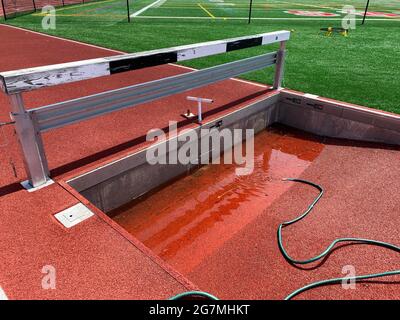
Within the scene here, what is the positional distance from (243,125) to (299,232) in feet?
8.80

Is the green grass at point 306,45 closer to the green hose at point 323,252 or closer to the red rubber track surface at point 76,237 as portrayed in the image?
the red rubber track surface at point 76,237

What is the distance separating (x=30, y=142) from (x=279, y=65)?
5.10 metres

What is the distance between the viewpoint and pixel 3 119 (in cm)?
543

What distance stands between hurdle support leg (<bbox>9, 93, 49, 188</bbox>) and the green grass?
5.53 meters

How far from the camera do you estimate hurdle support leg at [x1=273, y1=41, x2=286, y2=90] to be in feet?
21.4

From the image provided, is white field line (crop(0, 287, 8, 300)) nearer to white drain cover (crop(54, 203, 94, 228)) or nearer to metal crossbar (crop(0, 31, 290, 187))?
white drain cover (crop(54, 203, 94, 228))

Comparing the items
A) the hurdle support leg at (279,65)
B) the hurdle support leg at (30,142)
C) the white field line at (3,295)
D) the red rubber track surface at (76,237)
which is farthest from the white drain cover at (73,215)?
the hurdle support leg at (279,65)

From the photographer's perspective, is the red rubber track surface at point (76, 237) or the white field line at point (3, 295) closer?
the white field line at point (3, 295)

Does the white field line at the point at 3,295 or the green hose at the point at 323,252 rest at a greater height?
the white field line at the point at 3,295

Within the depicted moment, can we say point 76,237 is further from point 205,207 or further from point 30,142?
point 205,207

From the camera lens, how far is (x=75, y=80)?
3.37m

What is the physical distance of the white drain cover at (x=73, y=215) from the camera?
314 cm
